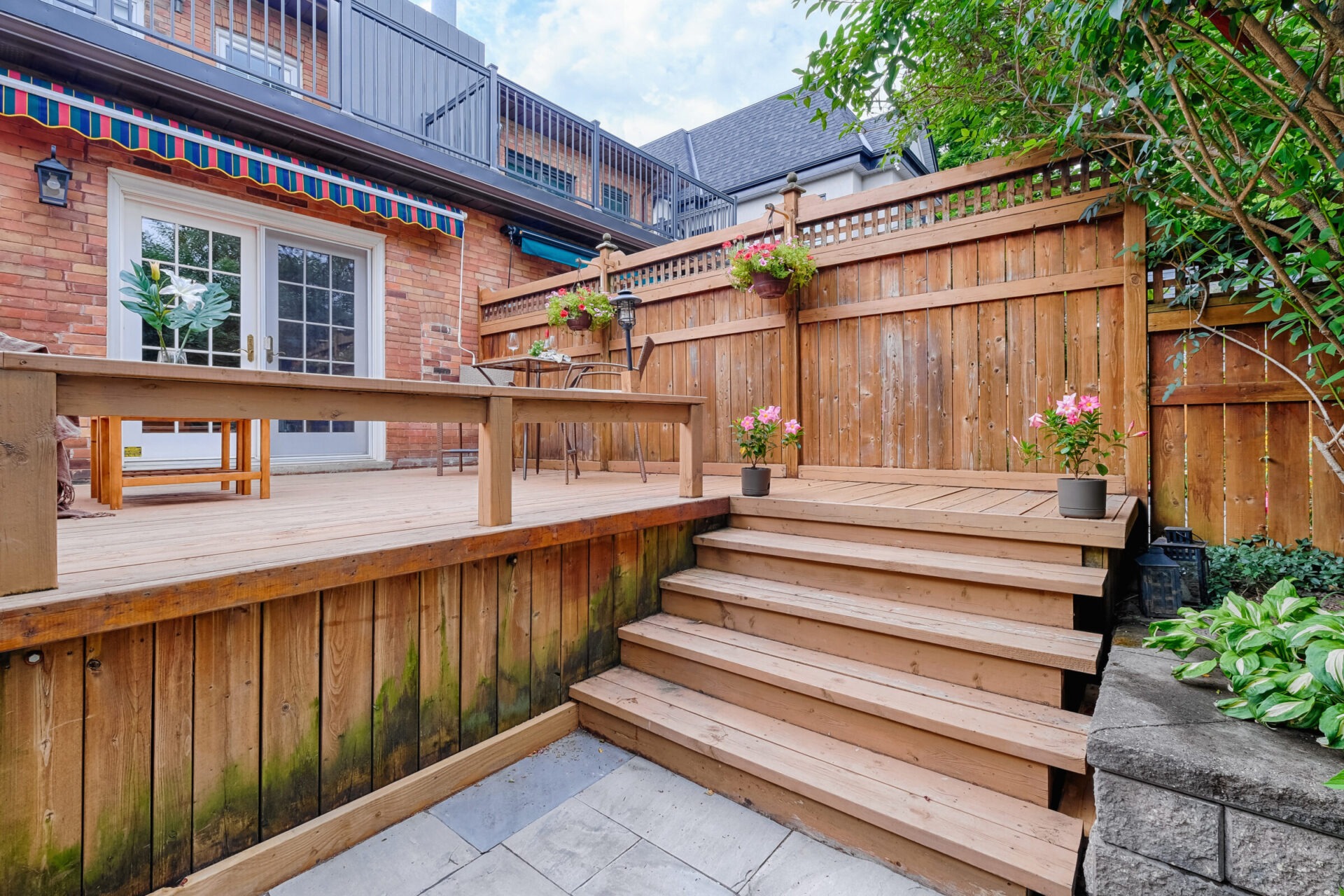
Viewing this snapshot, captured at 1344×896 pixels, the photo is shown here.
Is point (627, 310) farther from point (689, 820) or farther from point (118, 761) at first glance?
point (118, 761)

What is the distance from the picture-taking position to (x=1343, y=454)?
7.49 feet

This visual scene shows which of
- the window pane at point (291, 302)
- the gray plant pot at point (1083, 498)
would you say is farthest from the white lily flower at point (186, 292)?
the gray plant pot at point (1083, 498)

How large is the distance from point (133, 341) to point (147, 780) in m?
3.80

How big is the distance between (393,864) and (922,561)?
73.7 inches

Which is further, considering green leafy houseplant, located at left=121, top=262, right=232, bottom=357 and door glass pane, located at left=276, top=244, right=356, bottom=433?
door glass pane, located at left=276, top=244, right=356, bottom=433

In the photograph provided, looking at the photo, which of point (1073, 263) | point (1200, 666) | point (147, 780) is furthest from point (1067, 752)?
point (1073, 263)

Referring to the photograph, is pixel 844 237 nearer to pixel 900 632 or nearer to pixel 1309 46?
pixel 1309 46

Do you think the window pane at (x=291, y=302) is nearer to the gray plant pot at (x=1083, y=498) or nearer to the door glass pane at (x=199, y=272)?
the door glass pane at (x=199, y=272)

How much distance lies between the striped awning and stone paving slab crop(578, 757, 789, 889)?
4537 millimetres

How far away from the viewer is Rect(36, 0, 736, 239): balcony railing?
14.7 feet

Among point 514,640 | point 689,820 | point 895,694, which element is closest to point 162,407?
point 514,640

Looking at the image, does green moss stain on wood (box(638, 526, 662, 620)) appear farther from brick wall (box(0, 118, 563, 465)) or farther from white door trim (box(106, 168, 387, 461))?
brick wall (box(0, 118, 563, 465))

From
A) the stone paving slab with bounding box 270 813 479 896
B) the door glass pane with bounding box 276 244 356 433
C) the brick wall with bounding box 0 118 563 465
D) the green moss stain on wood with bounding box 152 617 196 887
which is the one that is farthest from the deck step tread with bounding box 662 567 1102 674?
the brick wall with bounding box 0 118 563 465

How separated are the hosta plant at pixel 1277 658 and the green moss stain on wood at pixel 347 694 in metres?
2.08
